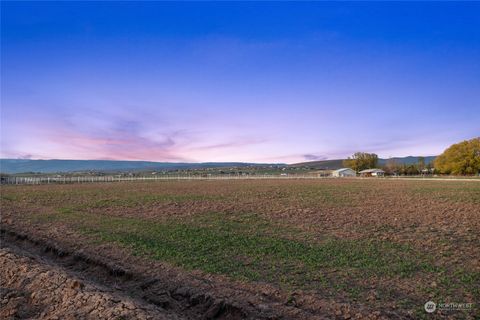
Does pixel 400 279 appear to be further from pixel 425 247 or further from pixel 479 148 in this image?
pixel 479 148

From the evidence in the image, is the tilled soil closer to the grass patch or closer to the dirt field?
the dirt field

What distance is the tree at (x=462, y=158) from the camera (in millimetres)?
100438

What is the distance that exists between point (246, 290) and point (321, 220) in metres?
10.4

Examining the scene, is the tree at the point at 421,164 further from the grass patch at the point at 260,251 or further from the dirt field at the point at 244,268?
the grass patch at the point at 260,251

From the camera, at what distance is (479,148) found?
102 m

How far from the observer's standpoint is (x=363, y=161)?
16175 centimetres

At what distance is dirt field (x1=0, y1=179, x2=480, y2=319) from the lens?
7141 millimetres

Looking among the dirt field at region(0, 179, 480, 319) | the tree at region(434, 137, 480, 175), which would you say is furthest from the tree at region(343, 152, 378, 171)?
the dirt field at region(0, 179, 480, 319)

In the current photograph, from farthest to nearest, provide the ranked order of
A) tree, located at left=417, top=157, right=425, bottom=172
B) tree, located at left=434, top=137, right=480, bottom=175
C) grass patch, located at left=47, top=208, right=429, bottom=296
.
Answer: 1. tree, located at left=417, top=157, right=425, bottom=172
2. tree, located at left=434, top=137, right=480, bottom=175
3. grass patch, located at left=47, top=208, right=429, bottom=296

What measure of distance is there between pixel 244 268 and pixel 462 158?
372 feet

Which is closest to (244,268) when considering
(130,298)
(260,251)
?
(260,251)

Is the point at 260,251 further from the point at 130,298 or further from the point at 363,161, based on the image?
the point at 363,161

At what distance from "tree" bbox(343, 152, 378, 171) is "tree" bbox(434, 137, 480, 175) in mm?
52511

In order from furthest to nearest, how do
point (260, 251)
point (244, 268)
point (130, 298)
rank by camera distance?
1. point (260, 251)
2. point (244, 268)
3. point (130, 298)
